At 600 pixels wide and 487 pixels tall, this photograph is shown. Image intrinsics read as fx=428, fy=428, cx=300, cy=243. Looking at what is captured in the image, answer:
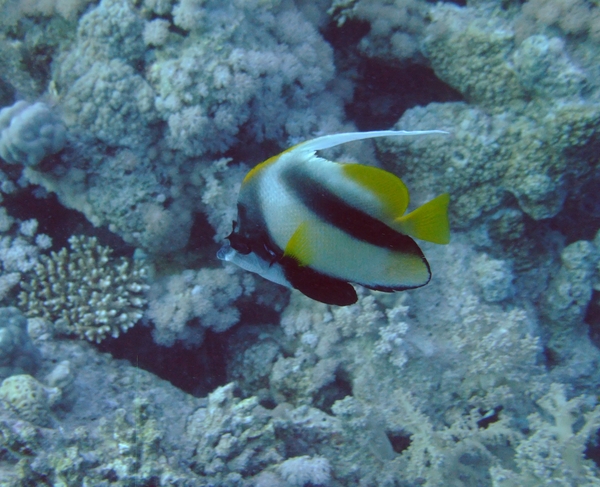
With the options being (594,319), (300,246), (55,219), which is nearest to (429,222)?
(300,246)

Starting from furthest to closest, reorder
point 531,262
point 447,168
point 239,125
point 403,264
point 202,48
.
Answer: point 531,262 < point 447,168 < point 239,125 < point 202,48 < point 403,264

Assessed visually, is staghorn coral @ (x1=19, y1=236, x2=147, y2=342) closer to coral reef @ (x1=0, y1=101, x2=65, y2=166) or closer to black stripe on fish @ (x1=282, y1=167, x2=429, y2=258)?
coral reef @ (x1=0, y1=101, x2=65, y2=166)

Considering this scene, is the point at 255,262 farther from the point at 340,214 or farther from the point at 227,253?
the point at 340,214

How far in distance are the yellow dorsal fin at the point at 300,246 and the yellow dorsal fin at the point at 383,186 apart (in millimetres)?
208

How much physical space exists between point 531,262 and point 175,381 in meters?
3.96

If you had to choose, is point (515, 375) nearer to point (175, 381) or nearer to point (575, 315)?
point (575, 315)

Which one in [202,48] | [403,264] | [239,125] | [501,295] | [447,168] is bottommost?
[501,295]

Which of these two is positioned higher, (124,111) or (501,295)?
(124,111)

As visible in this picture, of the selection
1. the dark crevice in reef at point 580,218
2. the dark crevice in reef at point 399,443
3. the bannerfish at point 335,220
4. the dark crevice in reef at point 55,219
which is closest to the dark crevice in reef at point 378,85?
the dark crevice in reef at point 580,218

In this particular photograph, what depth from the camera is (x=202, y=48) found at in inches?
146

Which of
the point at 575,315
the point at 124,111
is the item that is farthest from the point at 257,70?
the point at 575,315

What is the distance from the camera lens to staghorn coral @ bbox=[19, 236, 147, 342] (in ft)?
13.0

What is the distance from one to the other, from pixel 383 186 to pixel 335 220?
0.17 metres

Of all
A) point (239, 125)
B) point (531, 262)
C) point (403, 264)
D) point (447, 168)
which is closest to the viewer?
point (403, 264)
